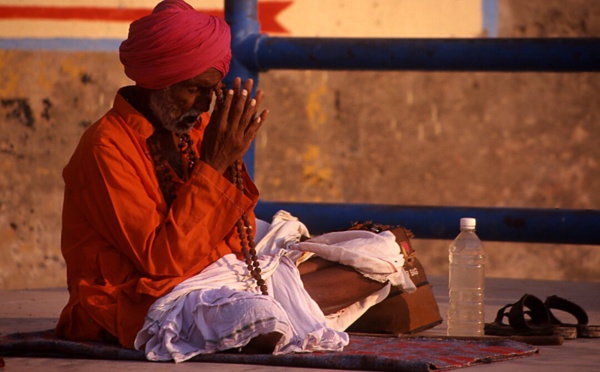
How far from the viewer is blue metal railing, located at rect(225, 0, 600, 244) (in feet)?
18.0

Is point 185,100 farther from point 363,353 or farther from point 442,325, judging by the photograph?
point 442,325

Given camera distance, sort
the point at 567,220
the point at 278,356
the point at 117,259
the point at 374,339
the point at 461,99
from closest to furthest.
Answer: the point at 278,356
the point at 117,259
the point at 374,339
the point at 567,220
the point at 461,99

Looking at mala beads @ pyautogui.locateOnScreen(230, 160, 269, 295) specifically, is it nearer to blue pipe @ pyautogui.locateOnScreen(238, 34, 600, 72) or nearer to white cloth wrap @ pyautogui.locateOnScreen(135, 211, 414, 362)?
white cloth wrap @ pyautogui.locateOnScreen(135, 211, 414, 362)

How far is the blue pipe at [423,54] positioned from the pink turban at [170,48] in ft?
5.89

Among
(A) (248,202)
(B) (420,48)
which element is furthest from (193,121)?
(B) (420,48)

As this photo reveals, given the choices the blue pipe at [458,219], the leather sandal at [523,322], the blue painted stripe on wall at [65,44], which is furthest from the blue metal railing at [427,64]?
the blue painted stripe on wall at [65,44]

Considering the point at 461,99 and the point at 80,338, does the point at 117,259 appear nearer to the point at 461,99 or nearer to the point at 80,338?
the point at 80,338

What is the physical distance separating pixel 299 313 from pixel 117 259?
57 centimetres

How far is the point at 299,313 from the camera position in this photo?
13.3ft

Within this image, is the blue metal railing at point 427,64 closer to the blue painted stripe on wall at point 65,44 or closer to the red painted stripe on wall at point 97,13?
the red painted stripe on wall at point 97,13

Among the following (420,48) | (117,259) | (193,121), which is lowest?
(117,259)

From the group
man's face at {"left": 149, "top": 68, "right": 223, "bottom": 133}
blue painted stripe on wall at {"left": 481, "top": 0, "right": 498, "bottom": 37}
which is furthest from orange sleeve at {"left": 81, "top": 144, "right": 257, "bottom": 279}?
blue painted stripe on wall at {"left": 481, "top": 0, "right": 498, "bottom": 37}

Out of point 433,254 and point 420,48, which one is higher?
point 420,48

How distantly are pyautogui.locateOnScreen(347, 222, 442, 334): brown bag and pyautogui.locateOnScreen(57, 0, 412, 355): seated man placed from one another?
1.65ft
